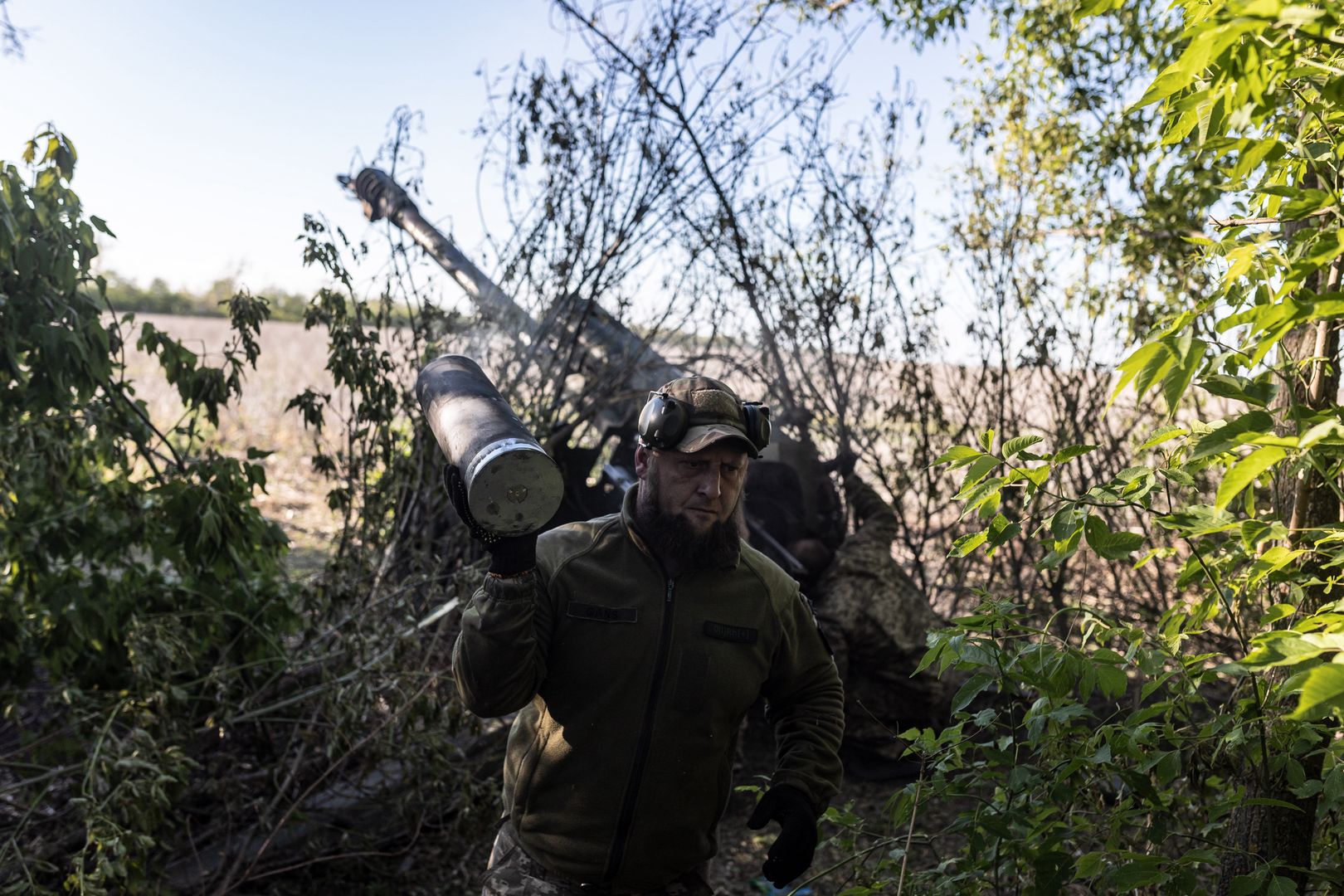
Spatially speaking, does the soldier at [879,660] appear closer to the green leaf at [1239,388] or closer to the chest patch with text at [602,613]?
the chest patch with text at [602,613]

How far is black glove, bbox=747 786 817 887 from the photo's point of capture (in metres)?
2.53

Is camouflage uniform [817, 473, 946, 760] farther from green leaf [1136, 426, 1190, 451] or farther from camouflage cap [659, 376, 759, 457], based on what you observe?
green leaf [1136, 426, 1190, 451]

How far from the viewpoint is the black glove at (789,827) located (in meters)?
2.53

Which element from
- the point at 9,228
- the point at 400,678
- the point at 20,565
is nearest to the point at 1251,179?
the point at 400,678

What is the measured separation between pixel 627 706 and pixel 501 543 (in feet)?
1.83

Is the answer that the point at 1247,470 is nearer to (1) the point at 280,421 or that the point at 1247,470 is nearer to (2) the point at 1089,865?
(2) the point at 1089,865

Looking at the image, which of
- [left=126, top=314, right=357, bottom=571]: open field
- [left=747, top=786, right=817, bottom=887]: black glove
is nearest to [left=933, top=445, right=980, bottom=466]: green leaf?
[left=747, top=786, right=817, bottom=887]: black glove

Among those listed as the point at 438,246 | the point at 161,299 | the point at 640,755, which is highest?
the point at 161,299

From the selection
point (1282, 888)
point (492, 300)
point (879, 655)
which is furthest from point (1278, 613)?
point (492, 300)

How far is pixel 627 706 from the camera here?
8.18 ft

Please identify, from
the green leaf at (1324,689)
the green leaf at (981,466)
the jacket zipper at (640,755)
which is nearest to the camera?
the green leaf at (1324,689)

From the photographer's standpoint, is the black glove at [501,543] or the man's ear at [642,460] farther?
the man's ear at [642,460]

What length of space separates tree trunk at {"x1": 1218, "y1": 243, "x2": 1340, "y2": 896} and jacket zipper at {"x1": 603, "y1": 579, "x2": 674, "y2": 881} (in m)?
1.27

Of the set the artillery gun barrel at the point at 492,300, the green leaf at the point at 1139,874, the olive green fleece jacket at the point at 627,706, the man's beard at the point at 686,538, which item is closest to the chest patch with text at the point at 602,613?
the olive green fleece jacket at the point at 627,706
